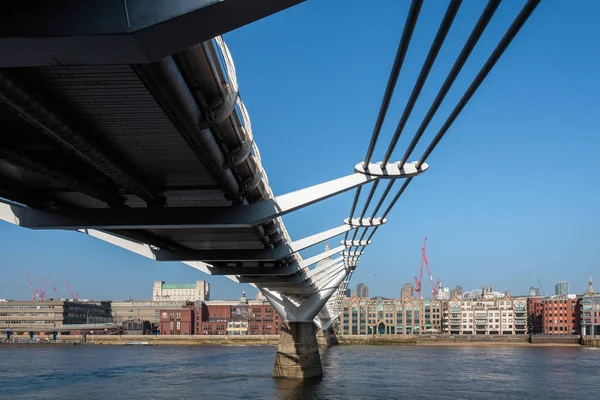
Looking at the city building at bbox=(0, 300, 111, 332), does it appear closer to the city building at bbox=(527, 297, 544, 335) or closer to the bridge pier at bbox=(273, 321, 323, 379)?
the city building at bbox=(527, 297, 544, 335)

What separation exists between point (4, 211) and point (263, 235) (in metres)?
Result: 9.24

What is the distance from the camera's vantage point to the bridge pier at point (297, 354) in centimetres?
4797

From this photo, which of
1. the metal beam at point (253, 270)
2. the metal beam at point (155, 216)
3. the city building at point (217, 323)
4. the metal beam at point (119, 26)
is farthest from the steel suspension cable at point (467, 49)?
the city building at point (217, 323)

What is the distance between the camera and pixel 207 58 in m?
8.94

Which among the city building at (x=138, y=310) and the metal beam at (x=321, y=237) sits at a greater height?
the metal beam at (x=321, y=237)

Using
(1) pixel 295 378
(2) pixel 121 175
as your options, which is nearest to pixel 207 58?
(2) pixel 121 175

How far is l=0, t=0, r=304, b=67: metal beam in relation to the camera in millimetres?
5379

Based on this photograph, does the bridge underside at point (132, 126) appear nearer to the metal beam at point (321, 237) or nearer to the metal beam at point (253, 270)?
the metal beam at point (321, 237)

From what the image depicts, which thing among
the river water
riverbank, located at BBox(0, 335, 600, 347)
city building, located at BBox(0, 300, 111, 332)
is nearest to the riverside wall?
riverbank, located at BBox(0, 335, 600, 347)

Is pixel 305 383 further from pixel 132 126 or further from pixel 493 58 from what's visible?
pixel 493 58

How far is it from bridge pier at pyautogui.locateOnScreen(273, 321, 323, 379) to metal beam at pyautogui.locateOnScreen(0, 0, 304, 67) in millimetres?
43503

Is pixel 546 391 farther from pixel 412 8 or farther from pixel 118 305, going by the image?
pixel 118 305

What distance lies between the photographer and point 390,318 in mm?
158875

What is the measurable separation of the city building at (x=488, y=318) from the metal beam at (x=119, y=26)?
6242 inches
